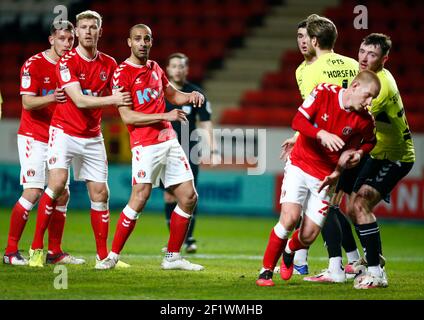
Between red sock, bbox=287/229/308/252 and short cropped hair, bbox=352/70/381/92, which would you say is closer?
short cropped hair, bbox=352/70/381/92

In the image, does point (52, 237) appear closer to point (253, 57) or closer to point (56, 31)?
point (56, 31)

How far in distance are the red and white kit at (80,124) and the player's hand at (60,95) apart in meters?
0.06

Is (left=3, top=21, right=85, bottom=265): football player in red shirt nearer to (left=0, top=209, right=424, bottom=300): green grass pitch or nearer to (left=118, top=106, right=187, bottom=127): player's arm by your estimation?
(left=0, top=209, right=424, bottom=300): green grass pitch

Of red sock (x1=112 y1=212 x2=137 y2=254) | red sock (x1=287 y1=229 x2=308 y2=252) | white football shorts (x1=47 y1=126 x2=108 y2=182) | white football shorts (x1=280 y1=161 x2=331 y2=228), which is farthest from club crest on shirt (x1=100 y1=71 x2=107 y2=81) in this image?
red sock (x1=287 y1=229 x2=308 y2=252)

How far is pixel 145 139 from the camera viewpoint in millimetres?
7996

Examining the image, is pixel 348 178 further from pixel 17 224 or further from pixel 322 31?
pixel 17 224

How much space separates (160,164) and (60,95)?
1.17 meters

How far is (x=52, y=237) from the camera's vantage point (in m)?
8.66

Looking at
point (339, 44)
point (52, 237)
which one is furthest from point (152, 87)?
point (339, 44)

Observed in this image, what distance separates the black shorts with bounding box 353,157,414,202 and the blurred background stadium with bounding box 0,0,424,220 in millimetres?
7787

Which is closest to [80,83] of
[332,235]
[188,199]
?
[188,199]

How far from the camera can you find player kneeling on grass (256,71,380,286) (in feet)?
23.5

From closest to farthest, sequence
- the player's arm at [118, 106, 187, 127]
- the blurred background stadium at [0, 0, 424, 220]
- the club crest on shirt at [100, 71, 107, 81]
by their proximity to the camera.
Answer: the player's arm at [118, 106, 187, 127]
the club crest on shirt at [100, 71, 107, 81]
the blurred background stadium at [0, 0, 424, 220]

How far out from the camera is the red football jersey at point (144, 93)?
7911mm
